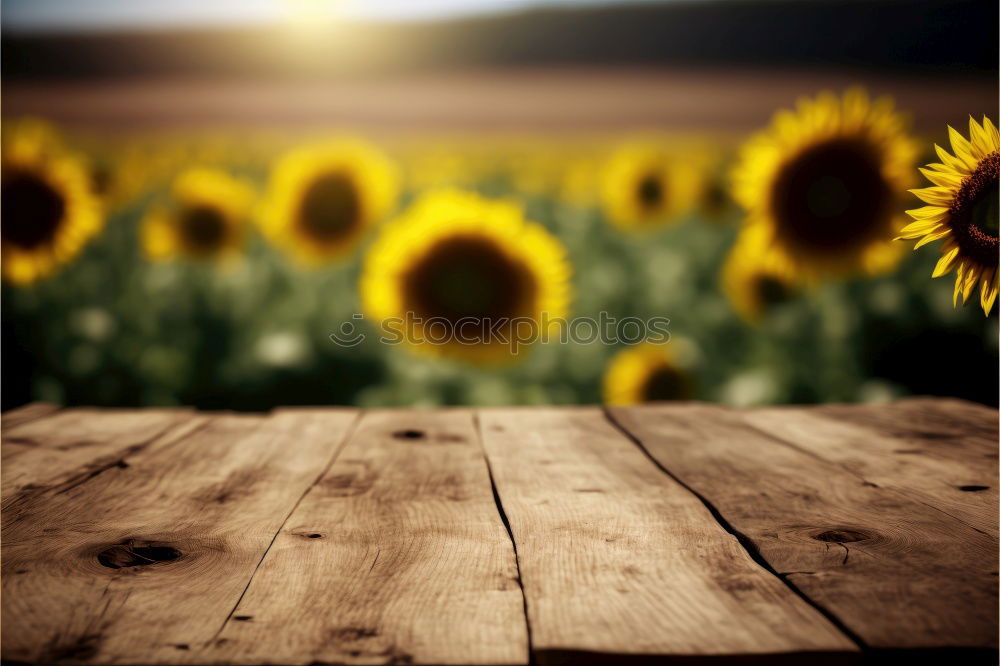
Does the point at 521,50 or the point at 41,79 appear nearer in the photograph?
the point at 41,79

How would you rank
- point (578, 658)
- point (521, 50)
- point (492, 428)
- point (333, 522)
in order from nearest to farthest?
point (578, 658)
point (333, 522)
point (492, 428)
point (521, 50)

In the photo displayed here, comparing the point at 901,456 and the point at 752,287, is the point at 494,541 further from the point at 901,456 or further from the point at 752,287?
the point at 752,287

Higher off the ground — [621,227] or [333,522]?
[621,227]

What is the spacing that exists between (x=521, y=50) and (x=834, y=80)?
1291cm

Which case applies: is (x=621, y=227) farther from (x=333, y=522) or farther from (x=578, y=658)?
(x=578, y=658)

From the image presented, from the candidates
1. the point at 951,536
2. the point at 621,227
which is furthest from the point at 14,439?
the point at 621,227

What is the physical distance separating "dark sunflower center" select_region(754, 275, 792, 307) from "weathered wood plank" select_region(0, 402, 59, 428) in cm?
226

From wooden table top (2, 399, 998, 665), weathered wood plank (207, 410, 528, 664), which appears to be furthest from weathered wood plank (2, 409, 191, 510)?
weathered wood plank (207, 410, 528, 664)

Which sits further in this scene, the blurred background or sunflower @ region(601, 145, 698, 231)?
sunflower @ region(601, 145, 698, 231)

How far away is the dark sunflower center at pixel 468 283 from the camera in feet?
8.11

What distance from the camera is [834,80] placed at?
72.7 ft

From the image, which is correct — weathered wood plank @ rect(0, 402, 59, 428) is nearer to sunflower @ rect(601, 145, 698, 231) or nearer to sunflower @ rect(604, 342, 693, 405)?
sunflower @ rect(604, 342, 693, 405)

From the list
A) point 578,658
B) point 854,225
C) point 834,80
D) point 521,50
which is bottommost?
point 578,658

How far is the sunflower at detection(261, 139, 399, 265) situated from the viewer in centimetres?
304
